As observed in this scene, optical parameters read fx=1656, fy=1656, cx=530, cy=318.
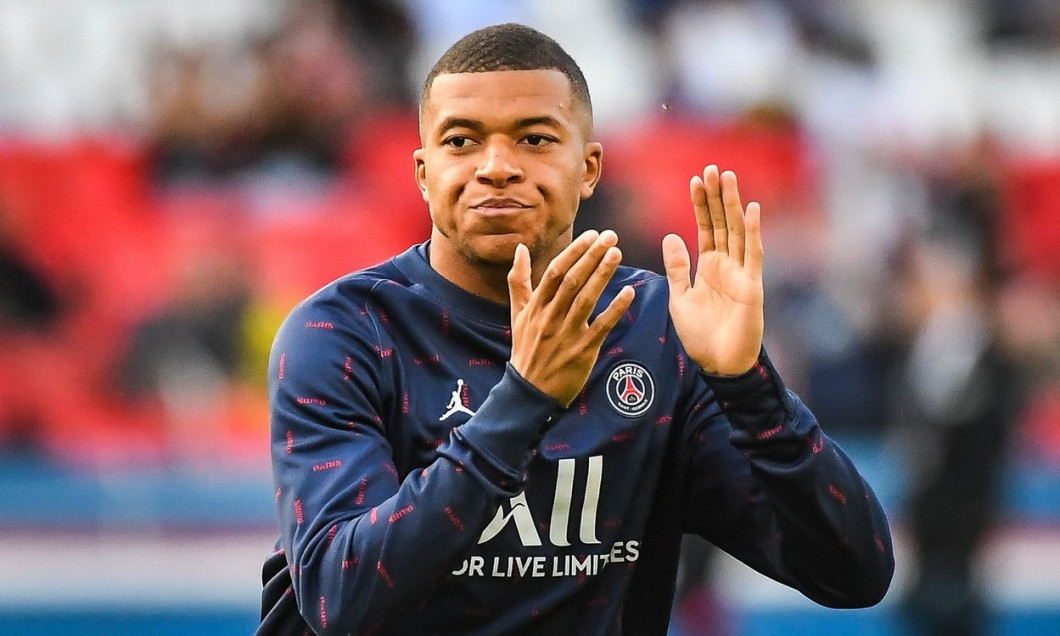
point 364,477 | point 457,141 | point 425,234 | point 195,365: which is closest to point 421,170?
point 457,141

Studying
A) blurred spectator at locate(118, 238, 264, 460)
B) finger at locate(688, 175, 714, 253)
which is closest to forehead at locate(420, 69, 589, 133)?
finger at locate(688, 175, 714, 253)

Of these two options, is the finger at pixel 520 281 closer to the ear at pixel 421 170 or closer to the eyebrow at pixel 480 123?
the eyebrow at pixel 480 123

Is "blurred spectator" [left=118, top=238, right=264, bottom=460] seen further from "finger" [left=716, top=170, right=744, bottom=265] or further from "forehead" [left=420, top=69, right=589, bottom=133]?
"finger" [left=716, top=170, right=744, bottom=265]

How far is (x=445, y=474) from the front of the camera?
96.4 inches

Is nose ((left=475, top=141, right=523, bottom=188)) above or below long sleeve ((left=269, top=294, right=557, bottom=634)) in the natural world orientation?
above

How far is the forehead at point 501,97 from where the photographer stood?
8.89 feet

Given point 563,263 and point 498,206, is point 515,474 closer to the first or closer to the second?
point 563,263

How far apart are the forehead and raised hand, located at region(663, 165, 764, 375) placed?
10.7 inches

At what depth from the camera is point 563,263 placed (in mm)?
2443

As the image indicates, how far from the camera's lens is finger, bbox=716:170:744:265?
268cm

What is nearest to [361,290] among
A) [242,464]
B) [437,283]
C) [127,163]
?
[437,283]

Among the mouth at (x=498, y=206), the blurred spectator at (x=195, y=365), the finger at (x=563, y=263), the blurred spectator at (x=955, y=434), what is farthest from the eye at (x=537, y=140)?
the blurred spectator at (x=195, y=365)

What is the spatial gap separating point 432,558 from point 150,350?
638 cm

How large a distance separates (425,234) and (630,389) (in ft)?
21.0
